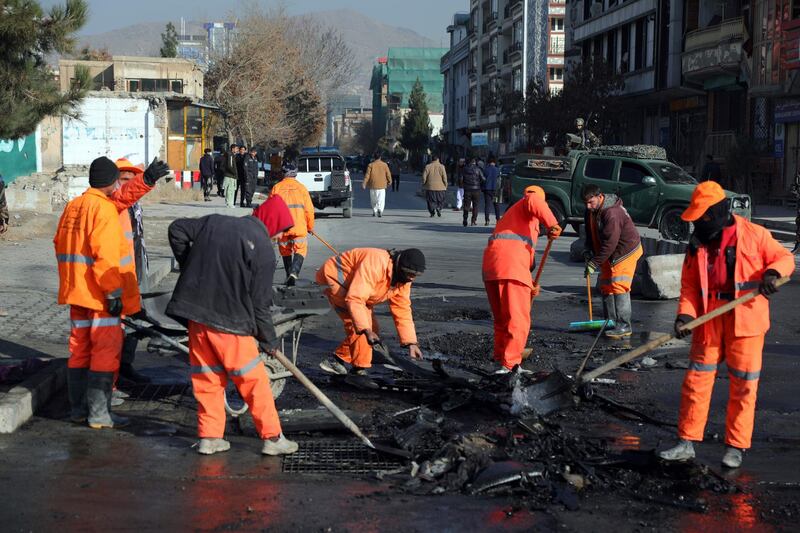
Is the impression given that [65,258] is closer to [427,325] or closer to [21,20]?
[427,325]

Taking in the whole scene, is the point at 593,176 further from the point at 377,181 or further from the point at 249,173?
the point at 249,173

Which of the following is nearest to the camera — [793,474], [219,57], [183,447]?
[793,474]

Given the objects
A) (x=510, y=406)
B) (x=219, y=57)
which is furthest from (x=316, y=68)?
(x=510, y=406)

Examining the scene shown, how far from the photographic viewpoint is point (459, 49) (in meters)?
99.2

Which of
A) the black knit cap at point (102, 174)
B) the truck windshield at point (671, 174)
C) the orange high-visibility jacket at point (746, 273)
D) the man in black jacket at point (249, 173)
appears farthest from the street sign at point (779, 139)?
the black knit cap at point (102, 174)

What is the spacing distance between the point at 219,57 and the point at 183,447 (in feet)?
178

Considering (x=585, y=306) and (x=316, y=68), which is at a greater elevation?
(x=316, y=68)

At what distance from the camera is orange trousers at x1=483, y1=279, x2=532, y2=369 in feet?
27.9

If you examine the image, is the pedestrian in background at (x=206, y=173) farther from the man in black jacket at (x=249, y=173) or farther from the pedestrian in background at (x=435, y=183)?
the pedestrian in background at (x=435, y=183)

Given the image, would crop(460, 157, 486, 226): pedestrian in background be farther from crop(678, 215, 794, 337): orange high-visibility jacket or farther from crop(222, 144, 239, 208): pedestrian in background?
crop(678, 215, 794, 337): orange high-visibility jacket

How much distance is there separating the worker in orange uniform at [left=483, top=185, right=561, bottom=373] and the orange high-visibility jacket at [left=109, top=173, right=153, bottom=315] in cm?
283

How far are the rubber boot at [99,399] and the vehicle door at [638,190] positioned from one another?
17.1 meters

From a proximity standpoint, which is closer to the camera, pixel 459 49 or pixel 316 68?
pixel 316 68

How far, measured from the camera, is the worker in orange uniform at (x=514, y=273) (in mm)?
8539
